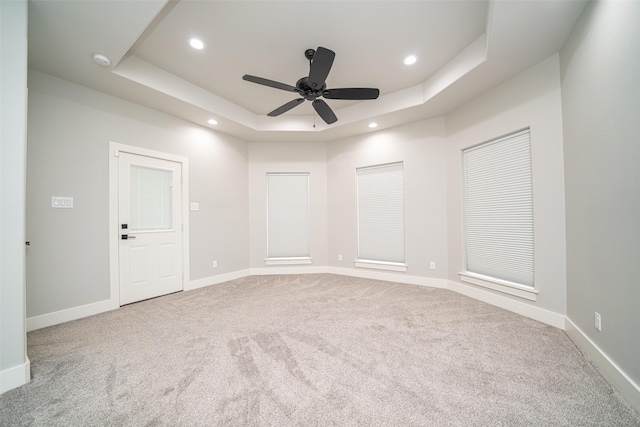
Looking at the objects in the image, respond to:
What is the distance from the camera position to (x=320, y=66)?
235 cm

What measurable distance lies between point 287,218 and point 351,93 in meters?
2.97

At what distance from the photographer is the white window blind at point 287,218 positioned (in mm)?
5199

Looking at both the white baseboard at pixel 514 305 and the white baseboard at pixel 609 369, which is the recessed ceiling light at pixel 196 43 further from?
the white baseboard at pixel 514 305

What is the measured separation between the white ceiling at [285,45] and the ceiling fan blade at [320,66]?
1.53 feet

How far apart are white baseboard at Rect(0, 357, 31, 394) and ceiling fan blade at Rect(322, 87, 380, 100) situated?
3.40 m

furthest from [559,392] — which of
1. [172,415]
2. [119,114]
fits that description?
[119,114]

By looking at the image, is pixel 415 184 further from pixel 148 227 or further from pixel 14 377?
pixel 14 377

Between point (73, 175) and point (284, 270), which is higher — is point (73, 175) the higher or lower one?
the higher one

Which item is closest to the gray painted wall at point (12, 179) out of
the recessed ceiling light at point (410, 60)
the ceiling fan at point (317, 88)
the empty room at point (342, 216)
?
the empty room at point (342, 216)

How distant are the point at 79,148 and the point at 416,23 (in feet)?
13.1

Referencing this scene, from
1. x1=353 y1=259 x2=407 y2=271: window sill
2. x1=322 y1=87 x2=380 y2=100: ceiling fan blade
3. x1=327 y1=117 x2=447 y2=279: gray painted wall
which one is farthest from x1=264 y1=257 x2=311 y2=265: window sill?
x1=322 y1=87 x2=380 y2=100: ceiling fan blade

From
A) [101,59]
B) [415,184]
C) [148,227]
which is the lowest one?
[148,227]

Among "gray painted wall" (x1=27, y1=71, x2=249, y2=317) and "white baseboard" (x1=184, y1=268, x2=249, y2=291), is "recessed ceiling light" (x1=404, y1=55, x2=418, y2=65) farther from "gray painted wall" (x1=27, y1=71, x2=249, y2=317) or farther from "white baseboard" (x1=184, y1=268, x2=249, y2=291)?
"white baseboard" (x1=184, y1=268, x2=249, y2=291)

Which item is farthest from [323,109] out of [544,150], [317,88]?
[544,150]
